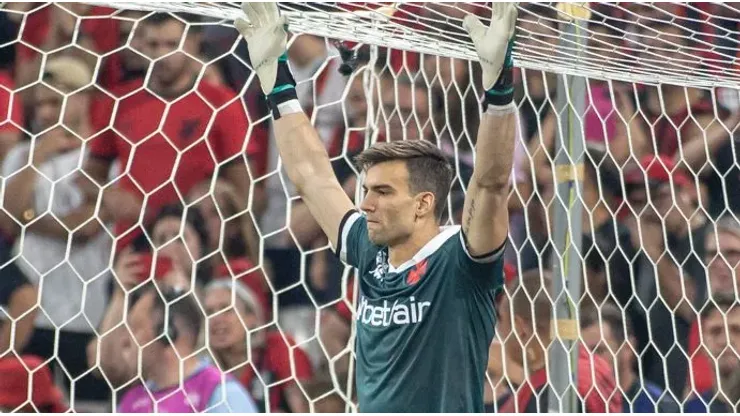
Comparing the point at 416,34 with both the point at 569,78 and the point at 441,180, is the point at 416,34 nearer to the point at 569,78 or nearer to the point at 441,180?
the point at 569,78

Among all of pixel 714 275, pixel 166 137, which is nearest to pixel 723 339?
pixel 714 275

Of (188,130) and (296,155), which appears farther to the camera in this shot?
(188,130)

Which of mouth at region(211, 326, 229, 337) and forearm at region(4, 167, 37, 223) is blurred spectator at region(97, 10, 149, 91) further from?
mouth at region(211, 326, 229, 337)

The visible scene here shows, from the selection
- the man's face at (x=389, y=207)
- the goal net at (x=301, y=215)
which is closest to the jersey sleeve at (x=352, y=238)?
the man's face at (x=389, y=207)

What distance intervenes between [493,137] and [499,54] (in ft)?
0.44

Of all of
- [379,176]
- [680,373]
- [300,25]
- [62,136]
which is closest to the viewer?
[379,176]

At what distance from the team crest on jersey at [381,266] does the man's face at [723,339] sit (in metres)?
1.74

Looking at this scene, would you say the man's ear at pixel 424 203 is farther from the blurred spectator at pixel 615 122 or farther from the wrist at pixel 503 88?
the blurred spectator at pixel 615 122

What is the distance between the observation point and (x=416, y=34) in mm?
3090

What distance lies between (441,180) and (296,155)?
Result: 31 centimetres

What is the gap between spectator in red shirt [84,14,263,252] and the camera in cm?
347

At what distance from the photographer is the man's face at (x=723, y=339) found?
12.6 feet

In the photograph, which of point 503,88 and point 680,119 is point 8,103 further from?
point 680,119

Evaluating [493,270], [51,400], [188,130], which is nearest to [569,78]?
[188,130]
